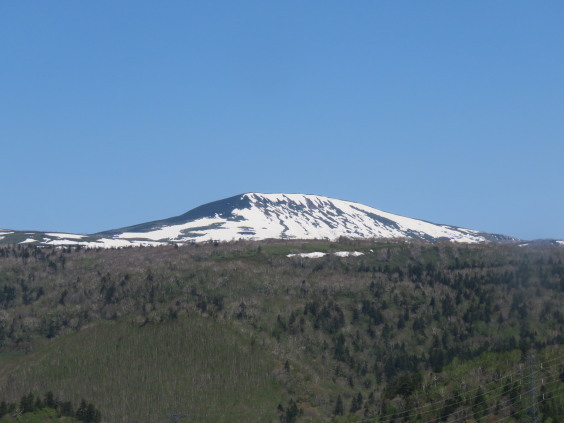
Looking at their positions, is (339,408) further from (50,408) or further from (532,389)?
(532,389)

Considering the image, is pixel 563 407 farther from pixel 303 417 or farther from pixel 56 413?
pixel 56 413

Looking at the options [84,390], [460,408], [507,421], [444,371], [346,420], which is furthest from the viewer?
[84,390]

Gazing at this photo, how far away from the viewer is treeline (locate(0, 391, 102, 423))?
563ft

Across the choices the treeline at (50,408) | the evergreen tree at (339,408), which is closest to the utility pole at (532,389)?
the evergreen tree at (339,408)

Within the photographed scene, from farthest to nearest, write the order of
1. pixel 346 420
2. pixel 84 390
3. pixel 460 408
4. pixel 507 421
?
pixel 84 390, pixel 346 420, pixel 460 408, pixel 507 421

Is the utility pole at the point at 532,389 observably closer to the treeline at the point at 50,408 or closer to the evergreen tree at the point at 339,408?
the evergreen tree at the point at 339,408

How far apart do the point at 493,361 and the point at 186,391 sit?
6188cm

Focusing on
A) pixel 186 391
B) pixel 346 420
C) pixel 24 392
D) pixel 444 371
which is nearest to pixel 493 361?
pixel 444 371

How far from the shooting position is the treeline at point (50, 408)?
6757 inches

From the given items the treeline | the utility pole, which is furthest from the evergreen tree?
the utility pole

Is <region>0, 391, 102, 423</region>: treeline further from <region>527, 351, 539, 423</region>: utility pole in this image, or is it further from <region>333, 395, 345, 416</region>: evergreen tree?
<region>527, 351, 539, 423</region>: utility pole

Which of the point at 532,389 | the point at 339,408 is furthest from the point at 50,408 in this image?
the point at 532,389

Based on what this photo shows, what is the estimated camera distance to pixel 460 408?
135 meters

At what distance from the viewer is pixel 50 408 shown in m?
174
